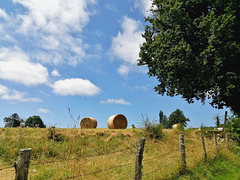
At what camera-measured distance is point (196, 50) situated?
18375 mm

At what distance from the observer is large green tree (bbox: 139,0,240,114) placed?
1578 cm

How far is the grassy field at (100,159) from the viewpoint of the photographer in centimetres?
547

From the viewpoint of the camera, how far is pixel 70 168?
5.35 metres

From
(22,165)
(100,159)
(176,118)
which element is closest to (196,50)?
(100,159)

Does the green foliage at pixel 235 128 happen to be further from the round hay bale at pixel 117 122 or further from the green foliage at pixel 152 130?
the round hay bale at pixel 117 122

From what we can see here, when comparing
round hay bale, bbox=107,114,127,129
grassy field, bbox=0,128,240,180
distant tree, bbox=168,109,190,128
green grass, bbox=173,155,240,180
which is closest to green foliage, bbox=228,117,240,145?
grassy field, bbox=0,128,240,180

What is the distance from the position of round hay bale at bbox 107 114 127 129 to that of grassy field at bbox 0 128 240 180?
8351mm

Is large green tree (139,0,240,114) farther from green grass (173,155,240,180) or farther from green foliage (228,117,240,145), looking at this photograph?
green grass (173,155,240,180)

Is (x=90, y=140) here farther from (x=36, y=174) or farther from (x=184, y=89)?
(x=184, y=89)

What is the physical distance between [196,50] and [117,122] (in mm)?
12193

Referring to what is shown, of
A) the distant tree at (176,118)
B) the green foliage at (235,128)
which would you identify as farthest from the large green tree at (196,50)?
the distant tree at (176,118)

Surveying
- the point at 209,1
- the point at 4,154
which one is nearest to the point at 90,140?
the point at 4,154

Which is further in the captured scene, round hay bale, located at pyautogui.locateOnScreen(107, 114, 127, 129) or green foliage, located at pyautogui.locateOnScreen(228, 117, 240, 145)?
round hay bale, located at pyautogui.locateOnScreen(107, 114, 127, 129)

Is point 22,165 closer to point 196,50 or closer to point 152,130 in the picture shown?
point 152,130
